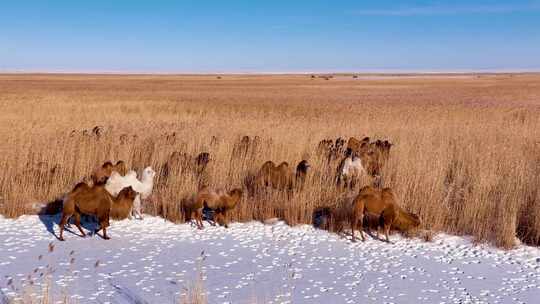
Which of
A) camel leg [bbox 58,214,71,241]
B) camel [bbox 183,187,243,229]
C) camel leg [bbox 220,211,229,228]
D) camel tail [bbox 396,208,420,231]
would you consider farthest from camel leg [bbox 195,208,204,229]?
camel tail [bbox 396,208,420,231]

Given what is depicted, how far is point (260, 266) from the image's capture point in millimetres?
5020

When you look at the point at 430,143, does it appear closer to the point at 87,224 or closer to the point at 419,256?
the point at 419,256

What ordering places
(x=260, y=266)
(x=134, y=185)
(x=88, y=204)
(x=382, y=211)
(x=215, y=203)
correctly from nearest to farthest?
(x=260, y=266) < (x=88, y=204) < (x=382, y=211) < (x=215, y=203) < (x=134, y=185)

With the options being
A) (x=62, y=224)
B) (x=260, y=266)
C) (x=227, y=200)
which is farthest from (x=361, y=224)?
(x=62, y=224)

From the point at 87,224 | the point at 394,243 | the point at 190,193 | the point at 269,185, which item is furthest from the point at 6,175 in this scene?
the point at 394,243

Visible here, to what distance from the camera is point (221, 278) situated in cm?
466

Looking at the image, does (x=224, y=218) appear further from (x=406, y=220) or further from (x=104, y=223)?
(x=406, y=220)

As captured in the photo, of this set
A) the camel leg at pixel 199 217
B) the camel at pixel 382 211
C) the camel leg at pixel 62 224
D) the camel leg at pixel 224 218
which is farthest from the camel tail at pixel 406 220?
the camel leg at pixel 62 224

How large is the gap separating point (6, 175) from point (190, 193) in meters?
3.04

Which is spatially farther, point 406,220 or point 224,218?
point 224,218

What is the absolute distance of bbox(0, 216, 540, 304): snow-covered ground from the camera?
4.36 m

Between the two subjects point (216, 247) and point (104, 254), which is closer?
point (104, 254)

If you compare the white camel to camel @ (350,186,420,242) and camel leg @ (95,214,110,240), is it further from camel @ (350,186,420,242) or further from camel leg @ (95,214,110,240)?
camel @ (350,186,420,242)

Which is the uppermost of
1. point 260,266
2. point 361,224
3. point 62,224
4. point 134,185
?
point 134,185
